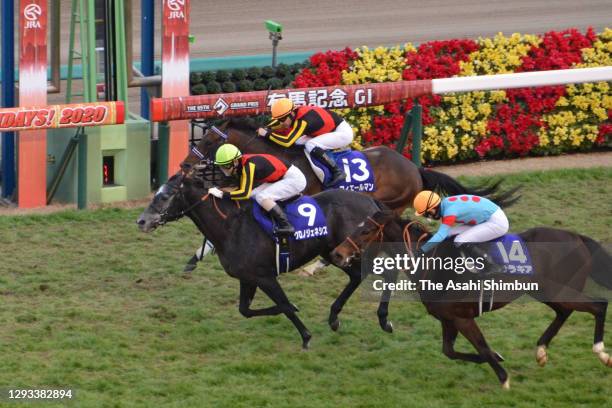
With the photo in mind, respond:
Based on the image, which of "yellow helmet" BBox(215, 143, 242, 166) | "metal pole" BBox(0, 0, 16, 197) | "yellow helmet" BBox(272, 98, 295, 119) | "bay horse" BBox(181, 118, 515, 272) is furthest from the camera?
"metal pole" BBox(0, 0, 16, 197)

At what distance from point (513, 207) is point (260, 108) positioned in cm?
273

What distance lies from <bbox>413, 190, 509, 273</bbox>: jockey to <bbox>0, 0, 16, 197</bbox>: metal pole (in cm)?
582

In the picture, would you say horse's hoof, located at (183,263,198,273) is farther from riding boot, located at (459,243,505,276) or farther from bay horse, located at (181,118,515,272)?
riding boot, located at (459,243,505,276)

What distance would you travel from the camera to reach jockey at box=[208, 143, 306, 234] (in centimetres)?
931

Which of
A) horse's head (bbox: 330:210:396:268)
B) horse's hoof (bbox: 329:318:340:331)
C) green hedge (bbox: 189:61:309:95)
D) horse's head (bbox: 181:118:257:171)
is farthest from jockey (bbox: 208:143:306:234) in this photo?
green hedge (bbox: 189:61:309:95)

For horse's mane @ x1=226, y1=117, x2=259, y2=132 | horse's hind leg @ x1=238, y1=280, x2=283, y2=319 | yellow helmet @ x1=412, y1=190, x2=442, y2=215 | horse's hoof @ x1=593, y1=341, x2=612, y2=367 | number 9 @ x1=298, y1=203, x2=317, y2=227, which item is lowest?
horse's hoof @ x1=593, y1=341, x2=612, y2=367

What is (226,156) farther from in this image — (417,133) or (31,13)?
(417,133)

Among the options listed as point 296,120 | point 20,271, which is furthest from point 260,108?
point 20,271

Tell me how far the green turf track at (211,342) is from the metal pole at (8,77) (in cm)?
108

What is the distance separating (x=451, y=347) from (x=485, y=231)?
0.83 meters

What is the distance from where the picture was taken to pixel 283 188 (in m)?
9.44

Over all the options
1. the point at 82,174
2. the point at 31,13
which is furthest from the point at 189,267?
the point at 31,13

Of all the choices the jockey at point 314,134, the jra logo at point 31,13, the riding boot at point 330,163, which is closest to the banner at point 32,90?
the jra logo at point 31,13

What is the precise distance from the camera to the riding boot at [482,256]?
856 centimetres
